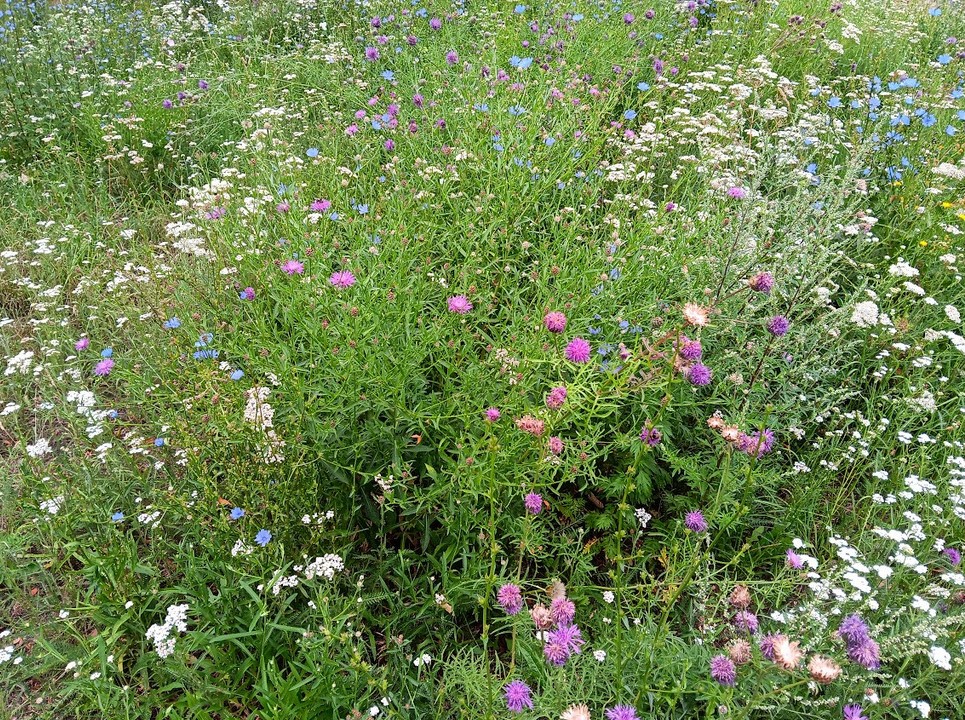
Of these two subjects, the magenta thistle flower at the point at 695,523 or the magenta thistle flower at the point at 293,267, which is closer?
the magenta thistle flower at the point at 695,523

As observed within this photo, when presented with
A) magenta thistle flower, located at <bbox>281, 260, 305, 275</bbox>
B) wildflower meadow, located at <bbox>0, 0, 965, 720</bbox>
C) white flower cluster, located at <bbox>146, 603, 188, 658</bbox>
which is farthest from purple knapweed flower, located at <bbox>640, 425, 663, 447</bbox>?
white flower cluster, located at <bbox>146, 603, 188, 658</bbox>

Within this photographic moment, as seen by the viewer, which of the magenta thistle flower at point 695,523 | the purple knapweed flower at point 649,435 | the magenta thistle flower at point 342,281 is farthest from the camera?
the magenta thistle flower at point 342,281

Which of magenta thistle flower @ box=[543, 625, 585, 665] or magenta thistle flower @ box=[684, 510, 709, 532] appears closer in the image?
magenta thistle flower @ box=[543, 625, 585, 665]

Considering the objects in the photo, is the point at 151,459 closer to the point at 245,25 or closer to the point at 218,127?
the point at 218,127

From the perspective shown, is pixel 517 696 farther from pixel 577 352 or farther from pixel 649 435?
pixel 577 352

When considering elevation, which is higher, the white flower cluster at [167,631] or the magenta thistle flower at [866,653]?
the magenta thistle flower at [866,653]

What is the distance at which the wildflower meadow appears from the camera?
1707 millimetres

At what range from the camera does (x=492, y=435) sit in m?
1.36

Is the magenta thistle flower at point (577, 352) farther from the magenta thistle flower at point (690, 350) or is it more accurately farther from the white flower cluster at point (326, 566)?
the white flower cluster at point (326, 566)

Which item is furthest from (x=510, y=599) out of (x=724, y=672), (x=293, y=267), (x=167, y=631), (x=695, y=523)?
(x=293, y=267)

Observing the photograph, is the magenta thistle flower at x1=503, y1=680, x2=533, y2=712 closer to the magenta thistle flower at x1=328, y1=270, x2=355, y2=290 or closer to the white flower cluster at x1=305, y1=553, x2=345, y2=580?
the white flower cluster at x1=305, y1=553, x2=345, y2=580

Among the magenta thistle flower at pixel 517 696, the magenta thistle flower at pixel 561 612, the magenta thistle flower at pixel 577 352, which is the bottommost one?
the magenta thistle flower at pixel 517 696

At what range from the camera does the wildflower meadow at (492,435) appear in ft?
5.60

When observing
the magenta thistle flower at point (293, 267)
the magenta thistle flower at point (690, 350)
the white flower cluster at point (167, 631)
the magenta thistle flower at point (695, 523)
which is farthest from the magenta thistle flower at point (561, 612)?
the magenta thistle flower at point (293, 267)
